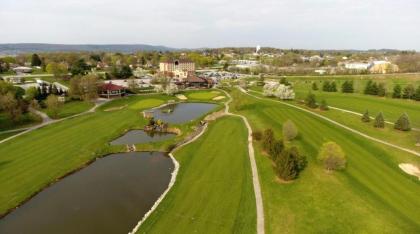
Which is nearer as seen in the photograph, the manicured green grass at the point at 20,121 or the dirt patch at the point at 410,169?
the dirt patch at the point at 410,169

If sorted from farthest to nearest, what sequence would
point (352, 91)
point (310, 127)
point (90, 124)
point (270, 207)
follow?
point (352, 91), point (90, 124), point (310, 127), point (270, 207)

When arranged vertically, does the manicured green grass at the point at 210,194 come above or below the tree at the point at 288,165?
below

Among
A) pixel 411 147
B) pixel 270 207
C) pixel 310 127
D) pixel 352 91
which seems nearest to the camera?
pixel 270 207

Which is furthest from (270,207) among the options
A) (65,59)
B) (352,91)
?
(65,59)

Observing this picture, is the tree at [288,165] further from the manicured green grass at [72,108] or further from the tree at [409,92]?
the tree at [409,92]

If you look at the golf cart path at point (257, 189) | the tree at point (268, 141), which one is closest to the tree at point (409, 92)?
the golf cart path at point (257, 189)

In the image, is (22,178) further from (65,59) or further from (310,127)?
(65,59)
